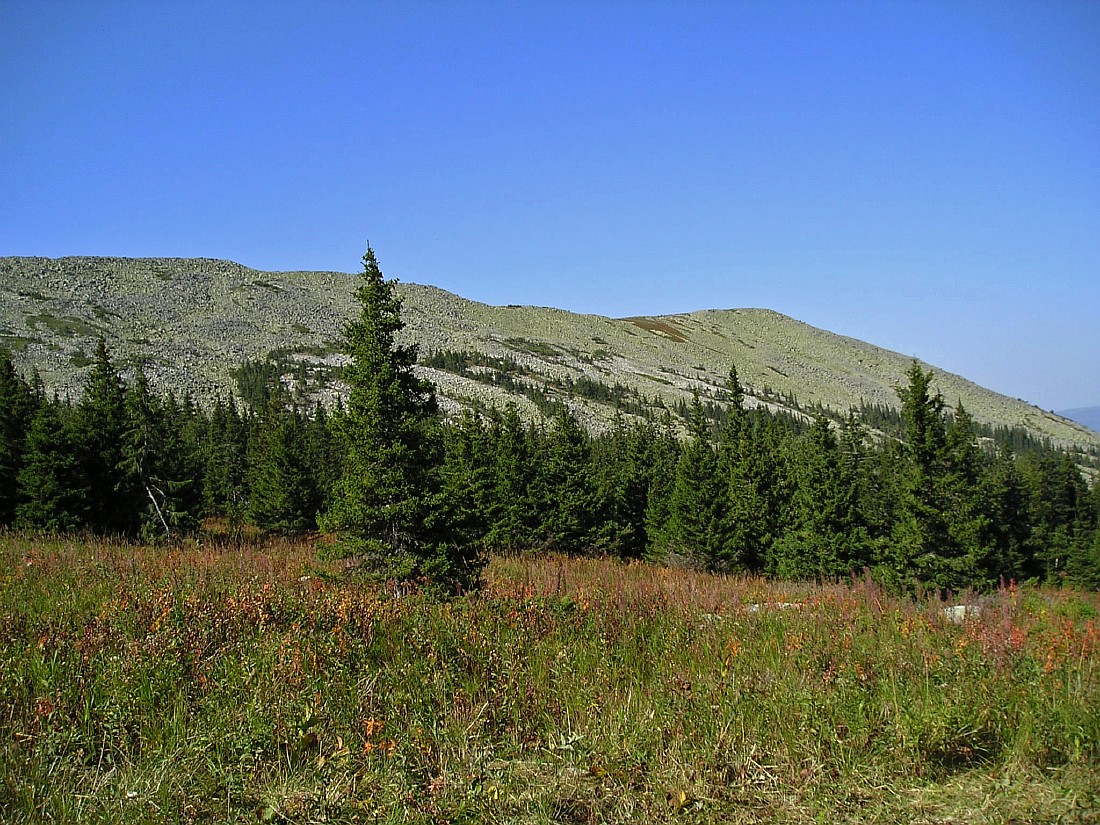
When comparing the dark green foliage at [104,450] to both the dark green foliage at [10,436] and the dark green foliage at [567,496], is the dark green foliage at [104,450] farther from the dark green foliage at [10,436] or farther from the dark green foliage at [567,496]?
the dark green foliage at [567,496]

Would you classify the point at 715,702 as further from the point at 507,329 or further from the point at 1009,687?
the point at 507,329

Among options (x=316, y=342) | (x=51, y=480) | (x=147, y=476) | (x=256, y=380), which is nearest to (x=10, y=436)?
(x=51, y=480)

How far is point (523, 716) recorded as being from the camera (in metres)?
4.14

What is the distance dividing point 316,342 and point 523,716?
13138cm

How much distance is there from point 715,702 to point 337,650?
8.66 feet

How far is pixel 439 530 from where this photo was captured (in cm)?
1186

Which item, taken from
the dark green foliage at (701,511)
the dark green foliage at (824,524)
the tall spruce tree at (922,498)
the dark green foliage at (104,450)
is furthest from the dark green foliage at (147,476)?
the tall spruce tree at (922,498)

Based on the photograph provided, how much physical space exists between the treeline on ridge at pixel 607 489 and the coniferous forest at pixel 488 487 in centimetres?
10


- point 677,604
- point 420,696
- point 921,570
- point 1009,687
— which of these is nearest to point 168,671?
point 420,696

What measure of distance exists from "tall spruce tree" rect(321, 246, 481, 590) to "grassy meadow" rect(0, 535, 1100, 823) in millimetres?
5519

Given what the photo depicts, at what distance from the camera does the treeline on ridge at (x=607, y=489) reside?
83.1ft

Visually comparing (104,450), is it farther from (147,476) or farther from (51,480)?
(51,480)

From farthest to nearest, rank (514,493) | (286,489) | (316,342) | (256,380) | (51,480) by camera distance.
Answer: (316,342), (256,380), (286,489), (514,493), (51,480)

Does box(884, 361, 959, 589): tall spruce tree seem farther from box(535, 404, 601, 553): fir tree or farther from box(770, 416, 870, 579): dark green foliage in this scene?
box(535, 404, 601, 553): fir tree
